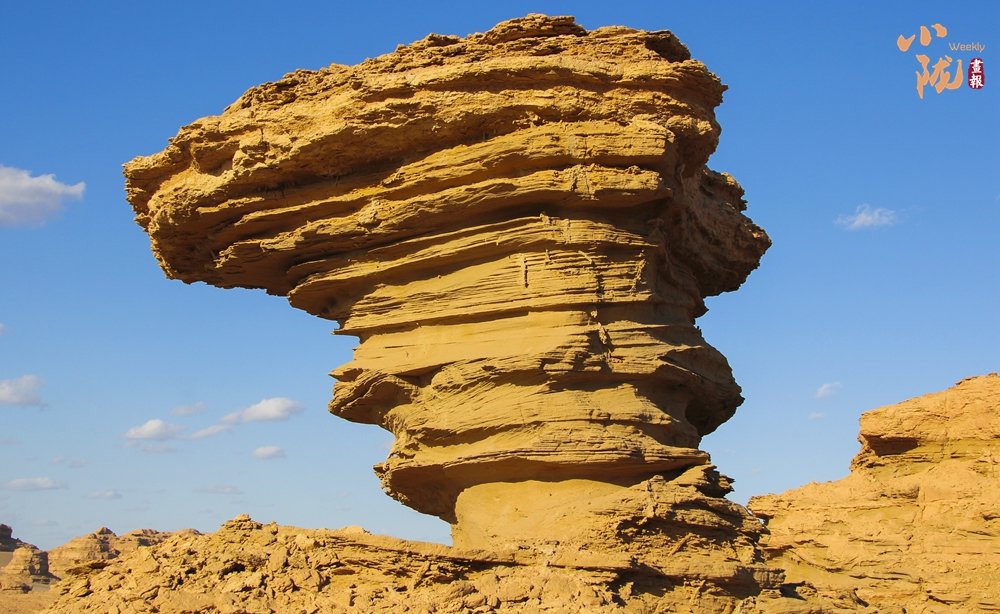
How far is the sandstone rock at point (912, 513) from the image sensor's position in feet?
69.1

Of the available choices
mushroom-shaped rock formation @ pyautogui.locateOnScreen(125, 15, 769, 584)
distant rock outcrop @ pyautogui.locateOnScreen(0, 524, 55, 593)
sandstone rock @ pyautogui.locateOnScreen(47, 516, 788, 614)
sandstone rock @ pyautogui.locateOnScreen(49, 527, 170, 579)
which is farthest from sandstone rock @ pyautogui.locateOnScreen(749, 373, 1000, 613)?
distant rock outcrop @ pyautogui.locateOnScreen(0, 524, 55, 593)

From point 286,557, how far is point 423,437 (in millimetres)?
2938

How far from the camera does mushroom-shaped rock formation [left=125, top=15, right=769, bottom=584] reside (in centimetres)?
1368

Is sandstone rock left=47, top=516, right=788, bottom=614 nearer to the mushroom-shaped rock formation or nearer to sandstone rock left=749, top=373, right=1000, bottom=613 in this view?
the mushroom-shaped rock formation

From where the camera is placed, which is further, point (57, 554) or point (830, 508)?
point (57, 554)

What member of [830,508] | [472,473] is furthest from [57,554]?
[472,473]

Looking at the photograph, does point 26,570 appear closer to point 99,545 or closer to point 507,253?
point 99,545

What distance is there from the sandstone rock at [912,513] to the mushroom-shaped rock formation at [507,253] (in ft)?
24.8

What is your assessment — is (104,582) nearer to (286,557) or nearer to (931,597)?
(286,557)

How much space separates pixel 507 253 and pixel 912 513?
479 inches

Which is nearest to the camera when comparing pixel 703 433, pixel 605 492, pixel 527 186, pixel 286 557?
pixel 286 557

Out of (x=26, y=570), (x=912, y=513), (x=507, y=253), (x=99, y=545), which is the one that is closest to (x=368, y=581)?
(x=507, y=253)

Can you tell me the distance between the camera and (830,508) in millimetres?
23156

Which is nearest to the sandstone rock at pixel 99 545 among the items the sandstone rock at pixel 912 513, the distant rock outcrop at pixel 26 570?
the distant rock outcrop at pixel 26 570
